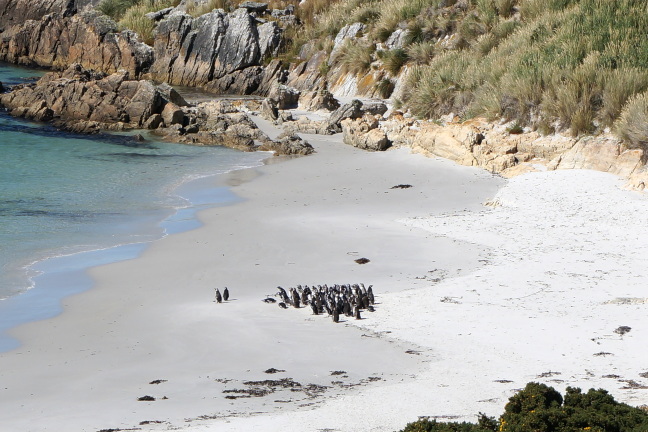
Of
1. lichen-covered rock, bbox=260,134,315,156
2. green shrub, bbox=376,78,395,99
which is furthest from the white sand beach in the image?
green shrub, bbox=376,78,395,99

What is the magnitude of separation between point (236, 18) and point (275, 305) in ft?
72.0

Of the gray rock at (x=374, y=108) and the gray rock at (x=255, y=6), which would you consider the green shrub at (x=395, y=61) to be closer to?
the gray rock at (x=374, y=108)

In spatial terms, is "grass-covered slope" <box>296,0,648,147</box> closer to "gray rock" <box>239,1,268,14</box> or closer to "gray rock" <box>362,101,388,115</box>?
"gray rock" <box>362,101,388,115</box>

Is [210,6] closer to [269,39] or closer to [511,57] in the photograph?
[269,39]

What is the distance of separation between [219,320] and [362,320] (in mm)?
1365

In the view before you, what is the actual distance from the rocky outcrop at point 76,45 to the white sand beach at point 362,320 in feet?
60.2

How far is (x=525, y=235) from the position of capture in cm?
1109

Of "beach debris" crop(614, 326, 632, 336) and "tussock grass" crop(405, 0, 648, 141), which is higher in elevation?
"tussock grass" crop(405, 0, 648, 141)

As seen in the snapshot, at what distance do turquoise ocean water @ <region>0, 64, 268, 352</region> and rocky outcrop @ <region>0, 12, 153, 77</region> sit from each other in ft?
29.6

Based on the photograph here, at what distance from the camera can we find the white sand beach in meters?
6.28

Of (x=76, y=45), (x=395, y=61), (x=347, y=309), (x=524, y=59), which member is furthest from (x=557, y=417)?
(x=76, y=45)

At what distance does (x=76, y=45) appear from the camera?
1267 inches

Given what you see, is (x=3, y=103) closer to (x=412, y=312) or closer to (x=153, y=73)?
(x=153, y=73)

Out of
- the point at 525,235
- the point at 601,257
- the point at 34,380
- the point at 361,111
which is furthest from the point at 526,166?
the point at 34,380
